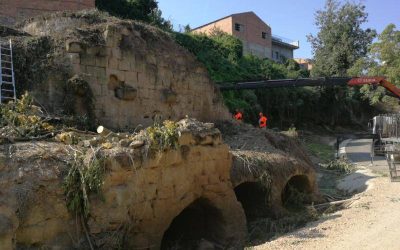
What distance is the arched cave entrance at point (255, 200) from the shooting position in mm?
12883

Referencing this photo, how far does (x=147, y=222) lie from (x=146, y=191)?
0.62m

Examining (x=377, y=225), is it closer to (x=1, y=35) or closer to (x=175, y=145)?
(x=175, y=145)

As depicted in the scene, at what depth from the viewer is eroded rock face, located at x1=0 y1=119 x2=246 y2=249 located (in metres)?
7.32

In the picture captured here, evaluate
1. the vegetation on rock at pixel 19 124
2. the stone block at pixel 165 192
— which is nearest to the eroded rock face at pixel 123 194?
the stone block at pixel 165 192

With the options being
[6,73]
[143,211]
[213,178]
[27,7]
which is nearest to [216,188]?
[213,178]

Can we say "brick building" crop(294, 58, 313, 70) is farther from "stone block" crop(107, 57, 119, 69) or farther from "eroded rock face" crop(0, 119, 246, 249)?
"eroded rock face" crop(0, 119, 246, 249)

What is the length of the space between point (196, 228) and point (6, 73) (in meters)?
6.73

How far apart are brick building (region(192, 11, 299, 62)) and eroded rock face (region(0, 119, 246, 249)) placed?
36096 mm

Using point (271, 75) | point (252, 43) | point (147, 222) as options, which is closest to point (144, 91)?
point (147, 222)

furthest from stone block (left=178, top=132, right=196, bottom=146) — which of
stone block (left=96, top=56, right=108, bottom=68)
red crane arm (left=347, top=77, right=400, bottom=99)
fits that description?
red crane arm (left=347, top=77, right=400, bottom=99)

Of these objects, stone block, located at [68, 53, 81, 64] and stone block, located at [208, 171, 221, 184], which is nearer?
stone block, located at [208, 171, 221, 184]

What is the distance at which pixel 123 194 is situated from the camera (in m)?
8.46

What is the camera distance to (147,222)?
9.12 meters

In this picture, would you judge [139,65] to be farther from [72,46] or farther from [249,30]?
[249,30]
